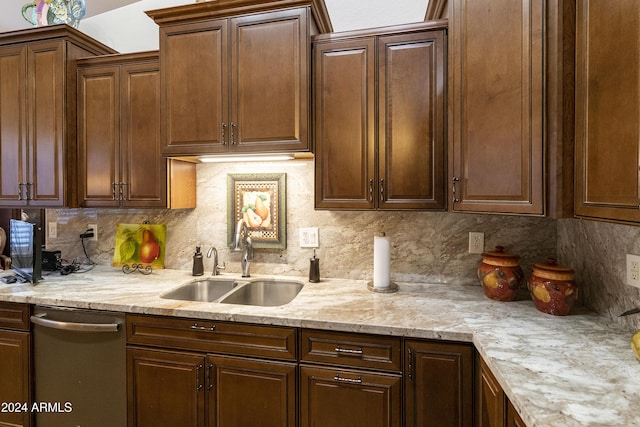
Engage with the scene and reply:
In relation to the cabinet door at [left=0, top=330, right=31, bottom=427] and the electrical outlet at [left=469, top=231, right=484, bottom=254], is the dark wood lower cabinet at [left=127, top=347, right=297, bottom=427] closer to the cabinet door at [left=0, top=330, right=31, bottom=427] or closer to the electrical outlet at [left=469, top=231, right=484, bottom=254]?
the cabinet door at [left=0, top=330, right=31, bottom=427]

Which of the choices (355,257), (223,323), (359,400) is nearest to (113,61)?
(223,323)

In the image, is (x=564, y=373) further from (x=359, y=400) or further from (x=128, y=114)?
(x=128, y=114)

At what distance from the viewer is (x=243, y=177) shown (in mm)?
2219

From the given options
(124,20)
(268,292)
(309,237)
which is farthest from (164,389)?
(124,20)

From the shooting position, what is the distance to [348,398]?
1387 millimetres

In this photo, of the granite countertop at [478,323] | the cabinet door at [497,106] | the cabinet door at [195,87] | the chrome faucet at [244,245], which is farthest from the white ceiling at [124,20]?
the granite countertop at [478,323]

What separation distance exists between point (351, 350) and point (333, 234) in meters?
0.85

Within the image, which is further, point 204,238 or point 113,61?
point 204,238

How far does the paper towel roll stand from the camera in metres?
1.79

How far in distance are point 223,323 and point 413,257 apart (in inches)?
45.6

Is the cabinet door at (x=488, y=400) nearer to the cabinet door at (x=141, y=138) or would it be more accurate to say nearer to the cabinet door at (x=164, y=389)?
the cabinet door at (x=164, y=389)

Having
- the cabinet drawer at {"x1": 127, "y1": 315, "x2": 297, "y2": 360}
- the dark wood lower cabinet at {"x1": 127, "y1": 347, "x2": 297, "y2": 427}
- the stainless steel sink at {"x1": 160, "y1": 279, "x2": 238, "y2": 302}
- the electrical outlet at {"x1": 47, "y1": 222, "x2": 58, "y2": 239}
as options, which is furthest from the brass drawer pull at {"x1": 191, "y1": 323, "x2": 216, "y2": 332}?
the electrical outlet at {"x1": 47, "y1": 222, "x2": 58, "y2": 239}

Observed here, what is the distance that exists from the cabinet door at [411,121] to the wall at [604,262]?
2.16 feet

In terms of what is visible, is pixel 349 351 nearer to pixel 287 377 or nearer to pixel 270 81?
pixel 287 377
